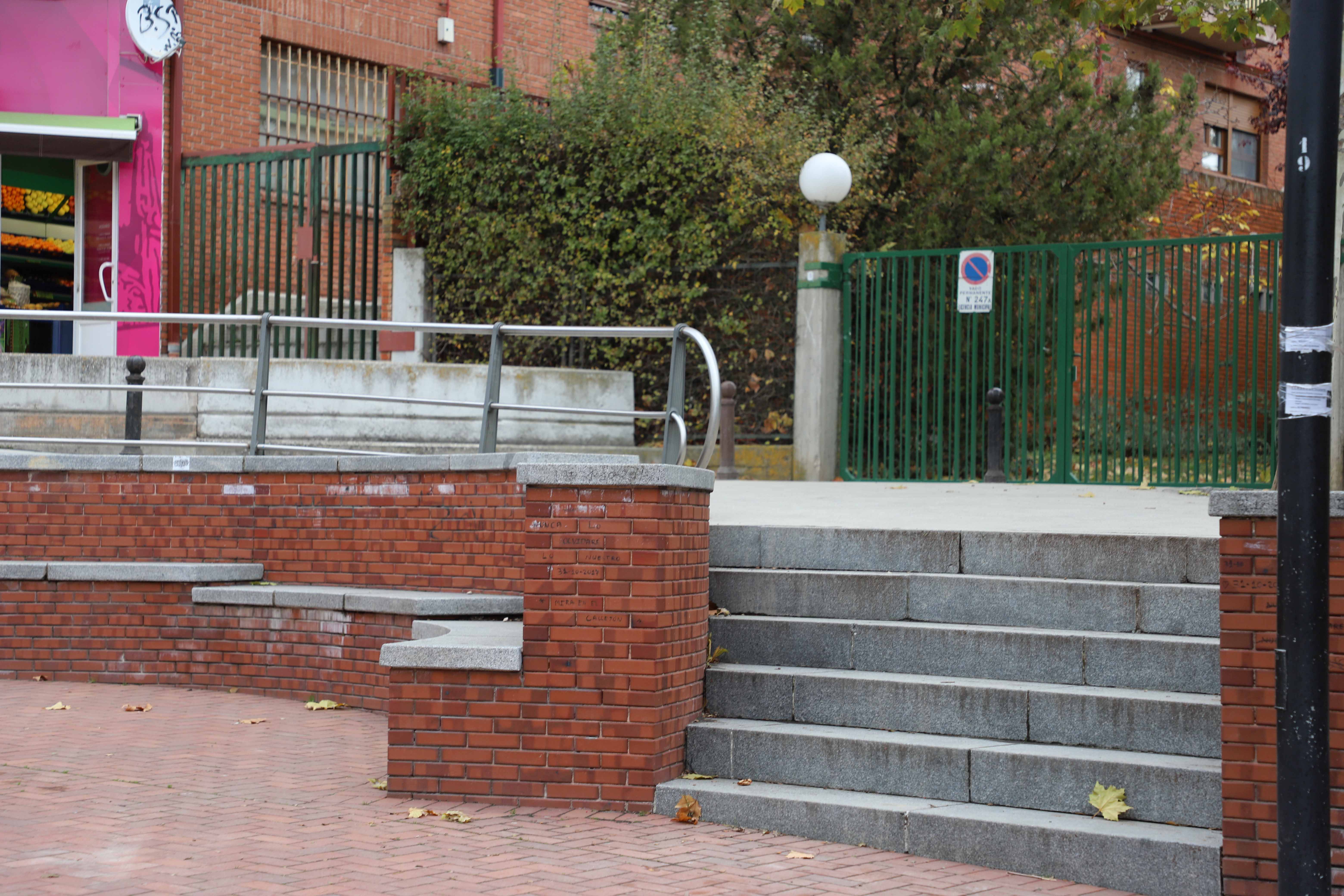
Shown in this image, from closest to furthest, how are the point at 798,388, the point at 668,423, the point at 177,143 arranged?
the point at 668,423
the point at 798,388
the point at 177,143

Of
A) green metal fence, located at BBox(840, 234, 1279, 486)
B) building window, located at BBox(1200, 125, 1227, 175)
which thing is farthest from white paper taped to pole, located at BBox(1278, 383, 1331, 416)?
building window, located at BBox(1200, 125, 1227, 175)

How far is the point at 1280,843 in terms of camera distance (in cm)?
375

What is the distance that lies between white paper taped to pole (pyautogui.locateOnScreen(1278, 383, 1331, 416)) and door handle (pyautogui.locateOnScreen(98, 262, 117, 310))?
14134 millimetres

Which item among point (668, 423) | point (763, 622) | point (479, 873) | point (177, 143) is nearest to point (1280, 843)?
point (479, 873)

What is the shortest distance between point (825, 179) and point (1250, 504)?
7889 millimetres

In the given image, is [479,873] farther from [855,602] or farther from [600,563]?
[855,602]

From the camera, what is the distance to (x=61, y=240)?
15.9 metres

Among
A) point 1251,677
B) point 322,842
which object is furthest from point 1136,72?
point 322,842

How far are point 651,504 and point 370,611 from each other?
2.43 meters

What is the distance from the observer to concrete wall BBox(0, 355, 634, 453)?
1091 centimetres

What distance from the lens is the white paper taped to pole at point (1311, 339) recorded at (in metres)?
3.68

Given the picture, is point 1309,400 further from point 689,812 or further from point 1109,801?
point 689,812

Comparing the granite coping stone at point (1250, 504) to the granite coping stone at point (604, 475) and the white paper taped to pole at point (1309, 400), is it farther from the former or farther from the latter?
the granite coping stone at point (604, 475)

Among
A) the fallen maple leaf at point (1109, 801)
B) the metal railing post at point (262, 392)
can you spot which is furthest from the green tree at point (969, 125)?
the fallen maple leaf at point (1109, 801)
